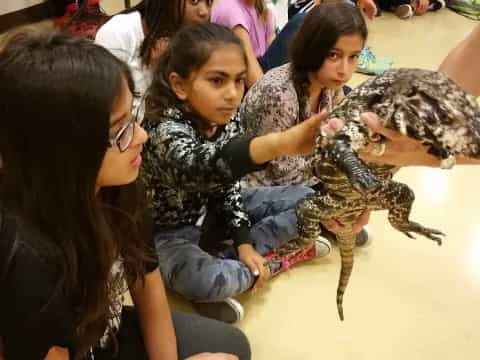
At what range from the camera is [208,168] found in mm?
1208

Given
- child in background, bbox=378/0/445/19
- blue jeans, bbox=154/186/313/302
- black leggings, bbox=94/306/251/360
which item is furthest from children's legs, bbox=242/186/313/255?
child in background, bbox=378/0/445/19

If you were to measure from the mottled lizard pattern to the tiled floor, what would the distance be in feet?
2.09

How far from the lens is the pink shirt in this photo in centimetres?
224

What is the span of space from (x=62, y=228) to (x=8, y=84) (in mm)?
255

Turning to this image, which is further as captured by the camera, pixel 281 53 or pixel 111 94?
pixel 281 53

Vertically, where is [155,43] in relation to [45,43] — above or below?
below

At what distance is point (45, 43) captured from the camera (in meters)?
0.87

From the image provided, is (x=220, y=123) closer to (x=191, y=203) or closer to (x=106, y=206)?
(x=191, y=203)

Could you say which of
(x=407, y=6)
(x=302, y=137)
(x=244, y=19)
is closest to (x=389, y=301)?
(x=302, y=137)

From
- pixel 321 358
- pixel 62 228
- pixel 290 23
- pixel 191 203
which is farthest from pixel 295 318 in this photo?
pixel 290 23

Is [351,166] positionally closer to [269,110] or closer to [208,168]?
[208,168]

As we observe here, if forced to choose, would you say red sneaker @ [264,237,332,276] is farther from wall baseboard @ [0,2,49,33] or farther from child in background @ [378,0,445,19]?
child in background @ [378,0,445,19]

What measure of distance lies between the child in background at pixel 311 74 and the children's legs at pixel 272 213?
0.12 meters

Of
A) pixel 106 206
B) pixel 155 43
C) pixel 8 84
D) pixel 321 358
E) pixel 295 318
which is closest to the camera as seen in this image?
pixel 8 84
